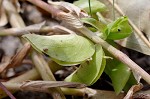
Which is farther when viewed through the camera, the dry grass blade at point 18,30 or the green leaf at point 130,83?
the dry grass blade at point 18,30

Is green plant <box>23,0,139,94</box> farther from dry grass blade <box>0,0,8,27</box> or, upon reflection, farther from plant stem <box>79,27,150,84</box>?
dry grass blade <box>0,0,8,27</box>

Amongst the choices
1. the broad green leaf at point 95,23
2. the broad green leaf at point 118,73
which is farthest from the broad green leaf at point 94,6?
the broad green leaf at point 118,73

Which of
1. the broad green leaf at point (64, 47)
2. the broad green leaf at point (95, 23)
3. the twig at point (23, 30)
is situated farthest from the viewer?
the twig at point (23, 30)

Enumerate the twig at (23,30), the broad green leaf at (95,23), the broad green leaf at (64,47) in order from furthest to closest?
the twig at (23,30) < the broad green leaf at (95,23) < the broad green leaf at (64,47)

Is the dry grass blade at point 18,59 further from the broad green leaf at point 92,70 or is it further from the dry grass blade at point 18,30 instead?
the broad green leaf at point 92,70

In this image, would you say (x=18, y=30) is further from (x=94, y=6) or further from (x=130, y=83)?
(x=130, y=83)

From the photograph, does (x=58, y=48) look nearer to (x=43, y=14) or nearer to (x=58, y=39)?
(x=58, y=39)

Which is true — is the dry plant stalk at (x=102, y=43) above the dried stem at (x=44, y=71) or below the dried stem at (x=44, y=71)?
above
